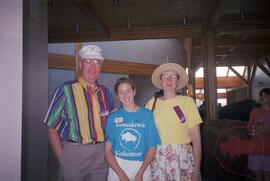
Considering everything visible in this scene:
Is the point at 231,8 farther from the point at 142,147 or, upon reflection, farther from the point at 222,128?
the point at 142,147

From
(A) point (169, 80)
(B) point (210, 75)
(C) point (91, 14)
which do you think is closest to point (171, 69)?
(A) point (169, 80)

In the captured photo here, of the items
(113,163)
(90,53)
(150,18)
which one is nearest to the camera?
(113,163)

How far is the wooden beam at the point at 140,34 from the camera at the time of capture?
222 inches

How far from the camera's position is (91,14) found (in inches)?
185

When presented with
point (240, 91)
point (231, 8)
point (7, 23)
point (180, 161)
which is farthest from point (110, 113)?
point (240, 91)

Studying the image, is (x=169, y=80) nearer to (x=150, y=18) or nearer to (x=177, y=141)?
(x=177, y=141)

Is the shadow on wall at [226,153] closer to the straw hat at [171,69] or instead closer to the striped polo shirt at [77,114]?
the straw hat at [171,69]

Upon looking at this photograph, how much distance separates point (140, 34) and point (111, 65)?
3348 mm

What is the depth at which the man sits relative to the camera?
1.92 m

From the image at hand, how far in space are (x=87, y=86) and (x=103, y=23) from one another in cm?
359

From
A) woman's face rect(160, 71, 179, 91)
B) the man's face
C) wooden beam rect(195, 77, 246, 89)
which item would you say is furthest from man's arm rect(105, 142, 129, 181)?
wooden beam rect(195, 77, 246, 89)

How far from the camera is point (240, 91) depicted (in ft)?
52.2

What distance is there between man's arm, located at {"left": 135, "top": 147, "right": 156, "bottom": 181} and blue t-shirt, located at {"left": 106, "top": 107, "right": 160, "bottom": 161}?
0.07 feet

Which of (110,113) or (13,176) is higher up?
(110,113)
